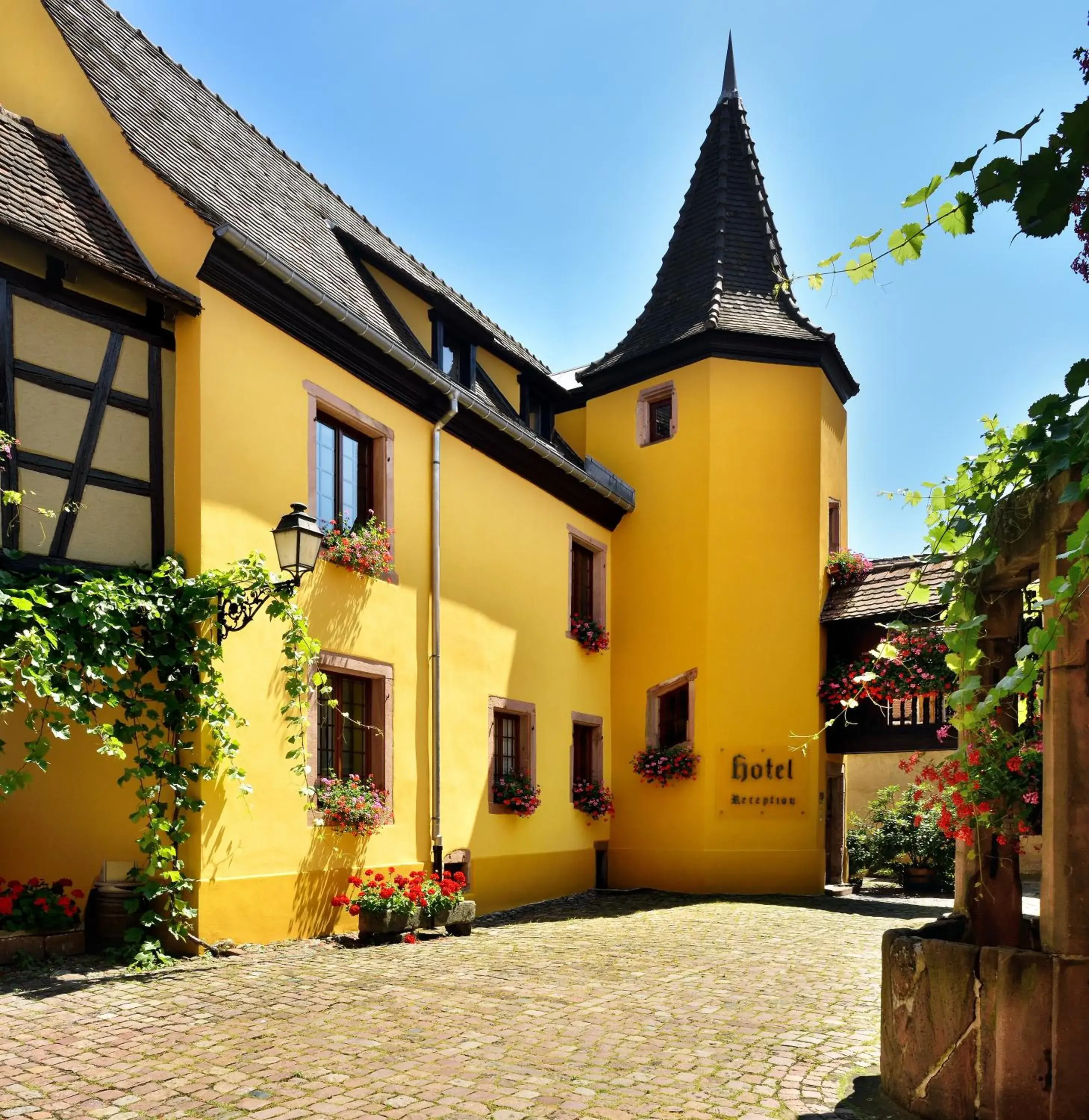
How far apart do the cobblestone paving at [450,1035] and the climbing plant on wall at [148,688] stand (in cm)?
83

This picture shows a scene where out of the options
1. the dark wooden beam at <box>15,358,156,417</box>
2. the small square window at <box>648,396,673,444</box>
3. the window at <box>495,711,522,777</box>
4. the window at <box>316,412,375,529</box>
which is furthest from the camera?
the small square window at <box>648,396,673,444</box>

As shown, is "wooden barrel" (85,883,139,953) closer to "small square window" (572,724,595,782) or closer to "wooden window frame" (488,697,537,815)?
"wooden window frame" (488,697,537,815)

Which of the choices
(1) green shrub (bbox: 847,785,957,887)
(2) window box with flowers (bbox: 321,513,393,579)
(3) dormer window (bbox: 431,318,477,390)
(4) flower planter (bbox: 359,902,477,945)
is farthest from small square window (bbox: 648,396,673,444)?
(4) flower planter (bbox: 359,902,477,945)

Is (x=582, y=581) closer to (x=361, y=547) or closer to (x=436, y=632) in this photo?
(x=436, y=632)

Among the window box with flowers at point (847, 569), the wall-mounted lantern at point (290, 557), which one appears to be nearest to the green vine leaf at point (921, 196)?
the wall-mounted lantern at point (290, 557)

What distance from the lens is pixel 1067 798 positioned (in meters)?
4.17

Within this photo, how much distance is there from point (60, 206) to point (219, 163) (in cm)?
299

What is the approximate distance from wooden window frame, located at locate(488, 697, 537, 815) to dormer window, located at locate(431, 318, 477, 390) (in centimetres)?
360

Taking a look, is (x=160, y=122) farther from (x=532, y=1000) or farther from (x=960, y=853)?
(x=960, y=853)

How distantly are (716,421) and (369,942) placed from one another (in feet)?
27.8

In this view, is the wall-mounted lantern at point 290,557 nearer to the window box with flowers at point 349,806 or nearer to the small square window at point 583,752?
the window box with flowers at point 349,806

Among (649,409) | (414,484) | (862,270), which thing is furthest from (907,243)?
(649,409)

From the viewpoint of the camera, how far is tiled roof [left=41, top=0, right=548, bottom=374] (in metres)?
9.18

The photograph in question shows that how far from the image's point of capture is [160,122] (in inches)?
401
